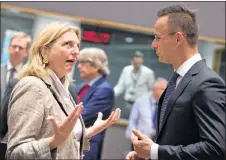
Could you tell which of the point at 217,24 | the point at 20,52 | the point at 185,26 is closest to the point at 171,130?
the point at 185,26

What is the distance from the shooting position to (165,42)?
6.58 feet

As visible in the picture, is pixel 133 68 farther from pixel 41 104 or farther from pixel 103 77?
pixel 41 104

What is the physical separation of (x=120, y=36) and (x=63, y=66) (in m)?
3.13

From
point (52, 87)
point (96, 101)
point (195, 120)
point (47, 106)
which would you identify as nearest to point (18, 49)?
point (96, 101)

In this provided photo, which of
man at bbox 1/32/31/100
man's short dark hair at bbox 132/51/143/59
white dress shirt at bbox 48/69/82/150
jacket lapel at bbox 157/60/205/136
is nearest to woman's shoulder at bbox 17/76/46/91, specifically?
white dress shirt at bbox 48/69/82/150

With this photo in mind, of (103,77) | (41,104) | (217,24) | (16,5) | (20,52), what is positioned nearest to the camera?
(41,104)

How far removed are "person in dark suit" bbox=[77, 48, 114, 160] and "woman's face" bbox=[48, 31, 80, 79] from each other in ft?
4.94

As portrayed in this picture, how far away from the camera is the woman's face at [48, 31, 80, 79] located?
1979 mm

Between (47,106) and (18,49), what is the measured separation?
8.16ft

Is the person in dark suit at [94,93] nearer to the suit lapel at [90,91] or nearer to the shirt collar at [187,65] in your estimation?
the suit lapel at [90,91]

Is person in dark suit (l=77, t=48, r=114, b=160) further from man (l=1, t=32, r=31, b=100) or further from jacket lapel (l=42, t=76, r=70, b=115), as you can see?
jacket lapel (l=42, t=76, r=70, b=115)

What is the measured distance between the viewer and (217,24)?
5172mm

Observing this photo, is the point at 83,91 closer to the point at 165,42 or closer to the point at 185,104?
the point at 165,42

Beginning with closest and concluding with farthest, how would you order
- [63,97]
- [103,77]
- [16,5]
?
[63,97] < [103,77] < [16,5]
